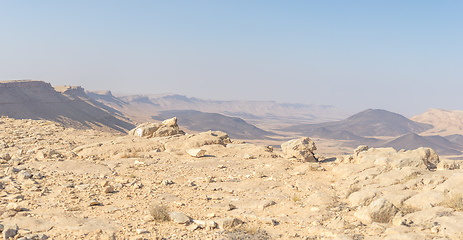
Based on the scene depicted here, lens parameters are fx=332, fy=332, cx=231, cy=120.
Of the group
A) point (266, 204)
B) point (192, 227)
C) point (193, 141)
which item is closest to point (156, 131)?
point (193, 141)

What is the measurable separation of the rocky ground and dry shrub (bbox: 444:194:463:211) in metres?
0.03

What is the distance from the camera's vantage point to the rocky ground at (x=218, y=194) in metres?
7.66

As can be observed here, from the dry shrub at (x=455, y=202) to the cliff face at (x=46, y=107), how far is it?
2964 inches

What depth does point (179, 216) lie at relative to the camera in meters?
8.28

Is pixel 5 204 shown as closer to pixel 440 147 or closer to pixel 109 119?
pixel 109 119

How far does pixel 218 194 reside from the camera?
A: 35.1 ft

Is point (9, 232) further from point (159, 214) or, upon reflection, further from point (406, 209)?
point (406, 209)

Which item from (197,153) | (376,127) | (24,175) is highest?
(197,153)

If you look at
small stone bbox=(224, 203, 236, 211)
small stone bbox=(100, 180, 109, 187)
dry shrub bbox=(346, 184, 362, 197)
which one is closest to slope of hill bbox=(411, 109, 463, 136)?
dry shrub bbox=(346, 184, 362, 197)

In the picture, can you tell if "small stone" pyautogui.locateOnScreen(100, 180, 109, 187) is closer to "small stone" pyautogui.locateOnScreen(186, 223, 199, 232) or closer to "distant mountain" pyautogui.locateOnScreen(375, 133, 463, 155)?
"small stone" pyautogui.locateOnScreen(186, 223, 199, 232)

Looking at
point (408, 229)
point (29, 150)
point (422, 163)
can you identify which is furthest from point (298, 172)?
point (29, 150)

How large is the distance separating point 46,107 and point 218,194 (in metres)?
86.8

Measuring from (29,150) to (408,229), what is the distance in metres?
14.6

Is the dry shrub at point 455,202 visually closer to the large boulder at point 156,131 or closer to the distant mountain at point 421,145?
the large boulder at point 156,131
